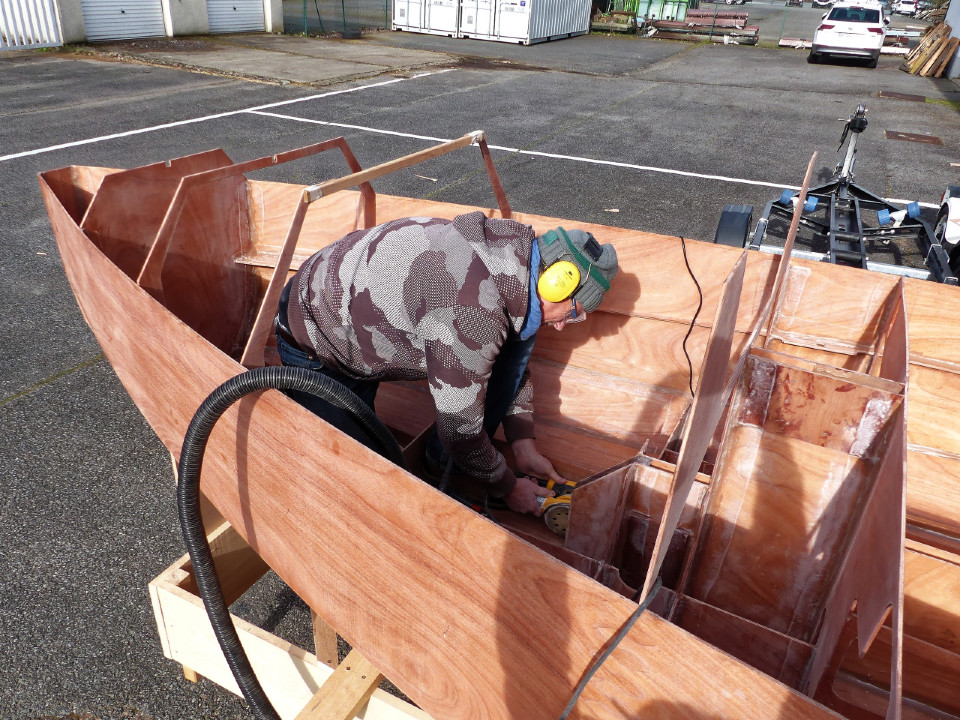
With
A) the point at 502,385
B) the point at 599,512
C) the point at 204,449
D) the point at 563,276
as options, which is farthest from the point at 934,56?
the point at 204,449

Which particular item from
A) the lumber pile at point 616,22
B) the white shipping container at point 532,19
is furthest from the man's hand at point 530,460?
the lumber pile at point 616,22

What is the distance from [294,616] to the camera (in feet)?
9.19

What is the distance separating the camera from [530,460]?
10.6 ft

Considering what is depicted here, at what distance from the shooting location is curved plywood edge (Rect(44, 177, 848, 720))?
153cm

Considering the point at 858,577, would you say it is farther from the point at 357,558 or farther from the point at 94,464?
the point at 94,464

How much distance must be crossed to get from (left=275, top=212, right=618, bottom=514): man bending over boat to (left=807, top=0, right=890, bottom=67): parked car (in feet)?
76.6

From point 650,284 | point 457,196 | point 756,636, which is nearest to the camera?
point 756,636

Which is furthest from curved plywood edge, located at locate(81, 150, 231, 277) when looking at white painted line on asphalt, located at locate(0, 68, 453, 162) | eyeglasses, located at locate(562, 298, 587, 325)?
white painted line on asphalt, located at locate(0, 68, 453, 162)

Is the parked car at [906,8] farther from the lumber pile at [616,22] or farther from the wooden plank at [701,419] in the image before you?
the wooden plank at [701,419]

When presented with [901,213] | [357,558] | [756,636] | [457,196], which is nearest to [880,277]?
[756,636]

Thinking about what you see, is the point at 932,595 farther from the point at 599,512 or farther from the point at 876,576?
the point at 599,512

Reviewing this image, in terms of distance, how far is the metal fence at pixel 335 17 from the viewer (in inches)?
856

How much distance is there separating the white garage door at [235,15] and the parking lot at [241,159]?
1.64 meters

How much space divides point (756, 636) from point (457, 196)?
20.6ft
